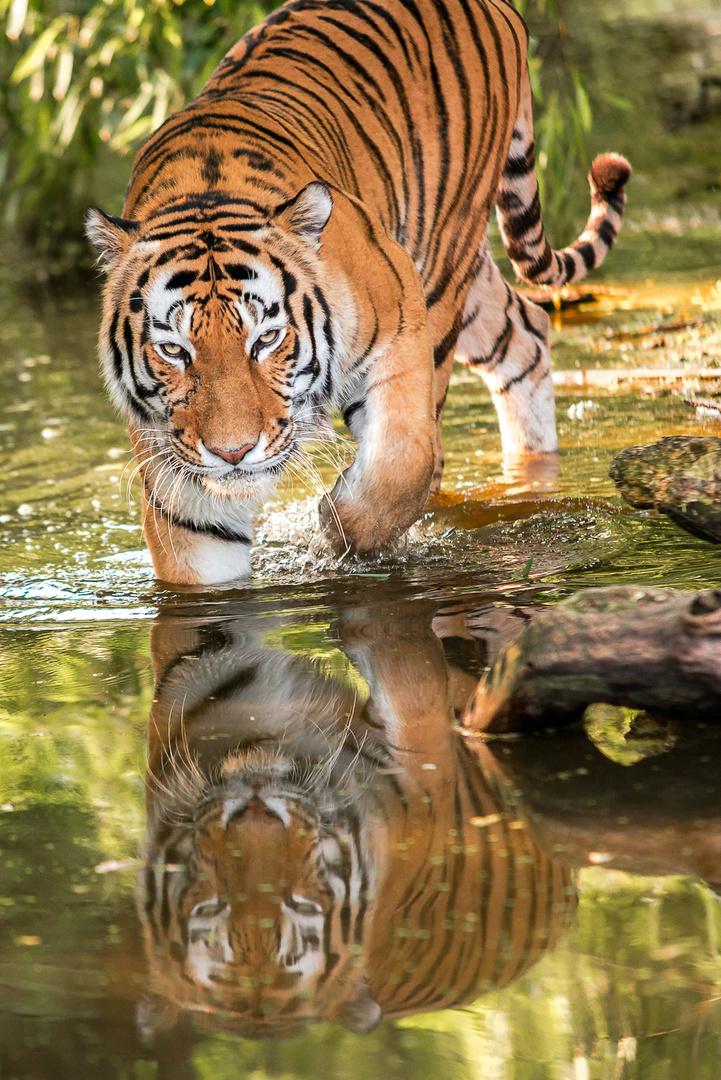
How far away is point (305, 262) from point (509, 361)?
1.37 meters

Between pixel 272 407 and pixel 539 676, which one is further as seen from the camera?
pixel 272 407

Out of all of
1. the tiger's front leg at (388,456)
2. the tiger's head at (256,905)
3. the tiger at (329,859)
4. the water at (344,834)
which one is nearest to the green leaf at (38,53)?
the water at (344,834)

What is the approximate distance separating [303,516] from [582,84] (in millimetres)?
3071

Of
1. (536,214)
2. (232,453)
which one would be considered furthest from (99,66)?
(232,453)

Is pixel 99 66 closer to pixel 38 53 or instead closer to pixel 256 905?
pixel 38 53

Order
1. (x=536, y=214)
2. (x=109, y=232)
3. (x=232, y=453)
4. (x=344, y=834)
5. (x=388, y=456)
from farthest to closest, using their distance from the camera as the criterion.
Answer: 1. (x=536, y=214)
2. (x=388, y=456)
3. (x=109, y=232)
4. (x=232, y=453)
5. (x=344, y=834)

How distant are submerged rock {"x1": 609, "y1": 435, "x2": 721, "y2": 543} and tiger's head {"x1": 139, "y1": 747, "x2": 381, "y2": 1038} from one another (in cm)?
118

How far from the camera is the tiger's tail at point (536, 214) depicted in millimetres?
4043

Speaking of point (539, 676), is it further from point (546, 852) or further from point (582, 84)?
point (582, 84)

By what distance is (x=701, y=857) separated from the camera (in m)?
1.54

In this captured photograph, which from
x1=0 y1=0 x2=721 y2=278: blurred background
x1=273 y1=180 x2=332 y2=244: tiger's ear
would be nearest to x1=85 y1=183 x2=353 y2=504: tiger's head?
x1=273 y1=180 x2=332 y2=244: tiger's ear

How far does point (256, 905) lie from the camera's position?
1.53 metres

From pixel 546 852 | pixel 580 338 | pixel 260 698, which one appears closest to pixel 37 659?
pixel 260 698

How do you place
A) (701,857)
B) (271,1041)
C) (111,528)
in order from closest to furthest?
(271,1041) → (701,857) → (111,528)
